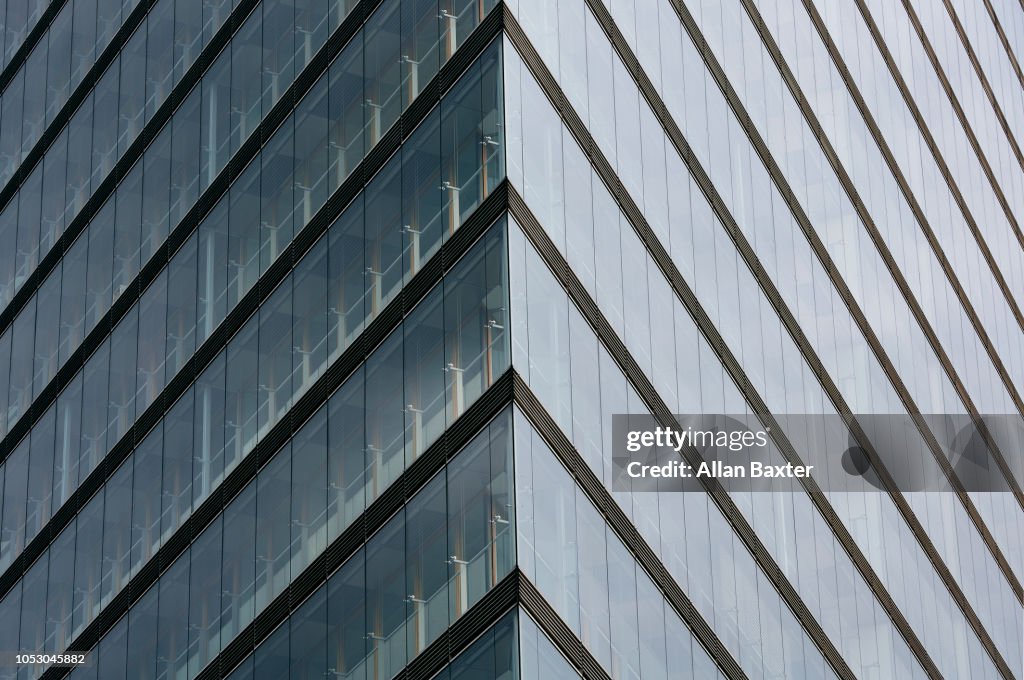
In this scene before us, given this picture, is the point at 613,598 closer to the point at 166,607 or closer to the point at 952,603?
the point at 166,607

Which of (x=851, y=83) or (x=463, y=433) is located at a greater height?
(x=851, y=83)

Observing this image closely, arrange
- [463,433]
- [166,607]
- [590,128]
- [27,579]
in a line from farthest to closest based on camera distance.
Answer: [27,579] < [166,607] < [590,128] < [463,433]

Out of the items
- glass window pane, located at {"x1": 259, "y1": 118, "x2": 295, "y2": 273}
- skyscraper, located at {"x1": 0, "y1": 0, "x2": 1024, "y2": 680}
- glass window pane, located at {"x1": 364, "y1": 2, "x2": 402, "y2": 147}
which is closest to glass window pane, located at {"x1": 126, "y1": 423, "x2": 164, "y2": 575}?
skyscraper, located at {"x1": 0, "y1": 0, "x2": 1024, "y2": 680}

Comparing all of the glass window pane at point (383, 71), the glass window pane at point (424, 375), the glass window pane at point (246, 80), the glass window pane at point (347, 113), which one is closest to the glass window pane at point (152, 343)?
the glass window pane at point (246, 80)

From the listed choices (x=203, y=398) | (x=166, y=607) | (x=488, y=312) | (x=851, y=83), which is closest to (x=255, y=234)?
(x=203, y=398)

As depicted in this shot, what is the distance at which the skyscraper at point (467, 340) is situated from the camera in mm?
31625

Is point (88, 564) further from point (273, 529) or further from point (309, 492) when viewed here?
point (309, 492)

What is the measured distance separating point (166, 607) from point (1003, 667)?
23.1 m

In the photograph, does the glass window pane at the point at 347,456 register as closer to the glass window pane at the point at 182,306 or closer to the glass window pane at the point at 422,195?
the glass window pane at the point at 422,195

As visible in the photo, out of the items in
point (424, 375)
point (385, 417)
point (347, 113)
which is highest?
point (347, 113)

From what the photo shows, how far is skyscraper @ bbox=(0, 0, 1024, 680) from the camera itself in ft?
104

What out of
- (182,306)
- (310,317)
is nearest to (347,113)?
(310,317)

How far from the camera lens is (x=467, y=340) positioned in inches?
1239

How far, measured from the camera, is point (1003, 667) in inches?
2055
